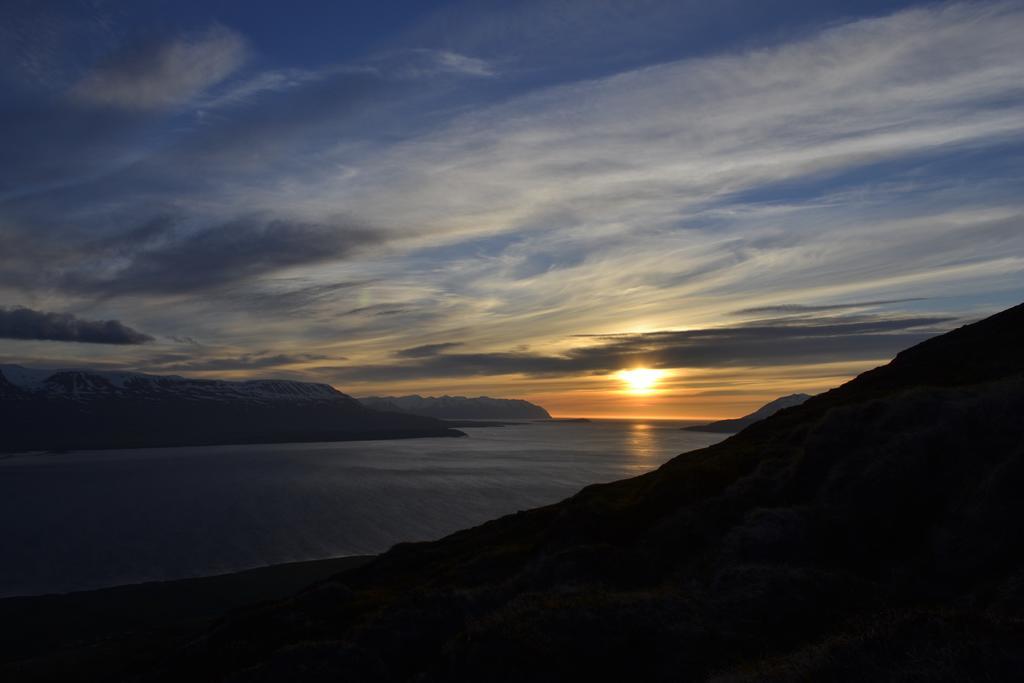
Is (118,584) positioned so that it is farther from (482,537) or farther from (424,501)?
(424,501)

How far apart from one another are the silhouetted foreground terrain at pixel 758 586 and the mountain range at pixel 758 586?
0.07 m

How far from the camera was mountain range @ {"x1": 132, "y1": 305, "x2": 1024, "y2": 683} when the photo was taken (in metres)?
16.8

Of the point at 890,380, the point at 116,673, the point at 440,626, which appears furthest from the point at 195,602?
the point at 890,380

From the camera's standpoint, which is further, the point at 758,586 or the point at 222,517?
the point at 222,517

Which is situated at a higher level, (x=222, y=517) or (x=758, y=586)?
(x=758, y=586)

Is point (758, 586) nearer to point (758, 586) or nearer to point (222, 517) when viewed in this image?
point (758, 586)

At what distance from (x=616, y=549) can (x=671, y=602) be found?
408 inches

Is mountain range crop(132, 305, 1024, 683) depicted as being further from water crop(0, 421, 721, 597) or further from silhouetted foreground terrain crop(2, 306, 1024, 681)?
water crop(0, 421, 721, 597)

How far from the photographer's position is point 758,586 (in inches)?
919

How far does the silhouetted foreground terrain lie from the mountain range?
0.07 meters

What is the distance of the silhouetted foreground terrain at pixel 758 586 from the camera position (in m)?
16.9

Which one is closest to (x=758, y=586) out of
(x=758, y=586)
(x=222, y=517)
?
(x=758, y=586)

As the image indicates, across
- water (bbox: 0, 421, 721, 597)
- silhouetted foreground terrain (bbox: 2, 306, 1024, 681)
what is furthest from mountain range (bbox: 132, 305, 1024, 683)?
water (bbox: 0, 421, 721, 597)

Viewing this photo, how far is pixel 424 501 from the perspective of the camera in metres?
137
